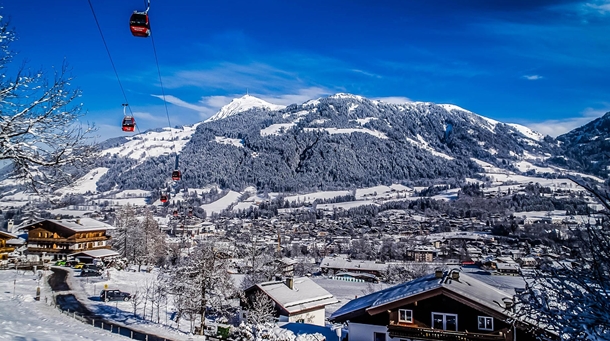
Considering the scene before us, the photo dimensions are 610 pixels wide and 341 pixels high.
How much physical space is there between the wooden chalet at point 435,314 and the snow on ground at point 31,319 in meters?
10.6

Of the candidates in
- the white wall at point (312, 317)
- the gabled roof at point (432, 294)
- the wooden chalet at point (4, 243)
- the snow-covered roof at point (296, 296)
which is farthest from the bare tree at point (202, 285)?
the wooden chalet at point (4, 243)

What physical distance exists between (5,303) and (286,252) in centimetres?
8477

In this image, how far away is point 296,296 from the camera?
33.4m

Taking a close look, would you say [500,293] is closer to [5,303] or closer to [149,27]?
[149,27]

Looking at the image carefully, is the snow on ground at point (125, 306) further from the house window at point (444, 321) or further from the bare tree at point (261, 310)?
the house window at point (444, 321)

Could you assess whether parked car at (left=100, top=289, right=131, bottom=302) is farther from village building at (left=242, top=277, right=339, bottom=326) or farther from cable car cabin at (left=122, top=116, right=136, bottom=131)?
cable car cabin at (left=122, top=116, right=136, bottom=131)

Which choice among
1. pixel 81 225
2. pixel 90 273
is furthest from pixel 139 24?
pixel 81 225

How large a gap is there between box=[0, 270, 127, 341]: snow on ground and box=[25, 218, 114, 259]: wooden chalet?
16.4 metres

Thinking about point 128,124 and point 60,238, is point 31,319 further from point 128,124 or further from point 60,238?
point 60,238

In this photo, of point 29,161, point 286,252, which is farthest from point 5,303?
point 286,252

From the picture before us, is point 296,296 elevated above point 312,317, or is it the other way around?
point 296,296

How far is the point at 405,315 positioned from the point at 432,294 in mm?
1657

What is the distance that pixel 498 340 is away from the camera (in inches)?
721

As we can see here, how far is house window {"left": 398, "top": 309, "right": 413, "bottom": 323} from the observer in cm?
1975
